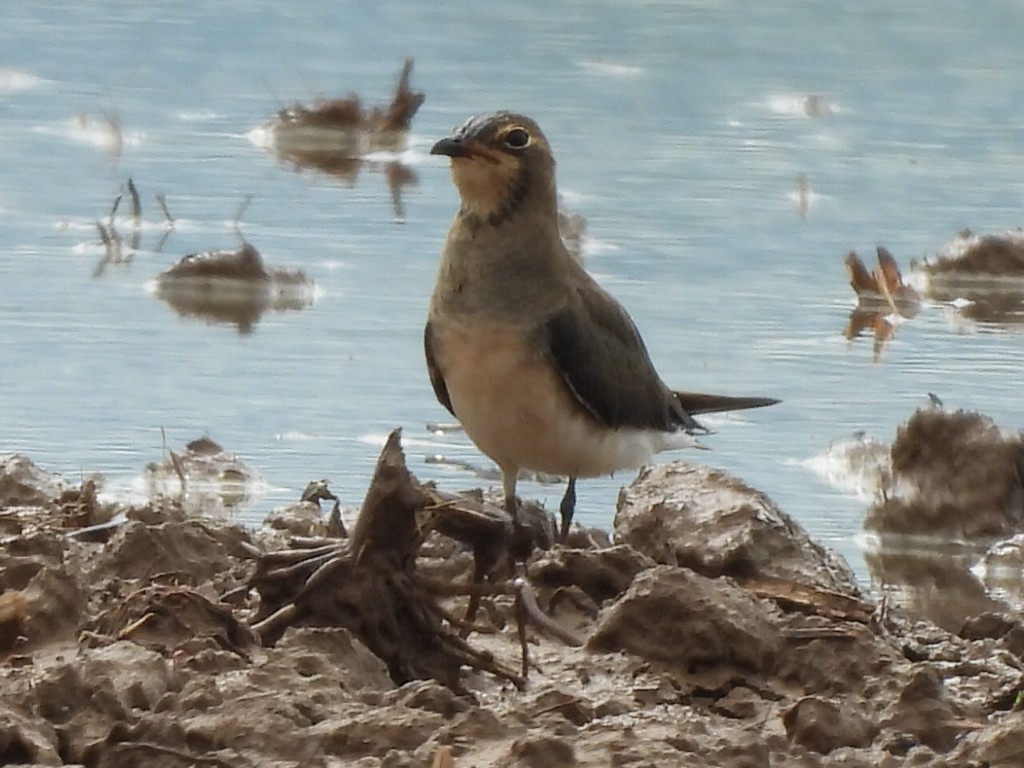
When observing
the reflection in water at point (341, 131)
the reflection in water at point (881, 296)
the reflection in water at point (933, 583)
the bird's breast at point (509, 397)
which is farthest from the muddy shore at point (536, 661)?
the reflection in water at point (341, 131)

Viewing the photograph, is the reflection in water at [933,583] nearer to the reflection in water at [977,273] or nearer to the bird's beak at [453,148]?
the bird's beak at [453,148]

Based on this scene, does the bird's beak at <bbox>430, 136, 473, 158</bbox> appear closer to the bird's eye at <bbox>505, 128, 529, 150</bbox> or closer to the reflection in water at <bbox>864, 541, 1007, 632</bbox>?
the bird's eye at <bbox>505, 128, 529, 150</bbox>

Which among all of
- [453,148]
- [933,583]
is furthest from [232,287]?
[933,583]

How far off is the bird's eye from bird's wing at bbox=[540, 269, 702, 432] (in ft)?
1.20

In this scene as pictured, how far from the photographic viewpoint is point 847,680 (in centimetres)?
416

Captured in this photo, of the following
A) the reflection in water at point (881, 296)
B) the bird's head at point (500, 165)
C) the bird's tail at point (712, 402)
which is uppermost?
the bird's head at point (500, 165)

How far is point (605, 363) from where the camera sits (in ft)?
20.1

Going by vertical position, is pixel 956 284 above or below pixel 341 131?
below

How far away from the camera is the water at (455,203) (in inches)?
269

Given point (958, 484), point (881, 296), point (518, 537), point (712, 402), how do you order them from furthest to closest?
point (881, 296)
point (712, 402)
point (958, 484)
point (518, 537)

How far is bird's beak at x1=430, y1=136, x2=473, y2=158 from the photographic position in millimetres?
5941

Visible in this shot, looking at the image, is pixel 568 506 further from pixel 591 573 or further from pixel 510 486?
pixel 591 573

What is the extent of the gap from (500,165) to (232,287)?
77.8 inches

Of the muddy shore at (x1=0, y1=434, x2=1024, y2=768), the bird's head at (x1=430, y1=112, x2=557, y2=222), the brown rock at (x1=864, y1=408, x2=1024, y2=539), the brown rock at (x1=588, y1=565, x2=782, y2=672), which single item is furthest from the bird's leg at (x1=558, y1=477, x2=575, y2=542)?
the brown rock at (x1=588, y1=565, x2=782, y2=672)
